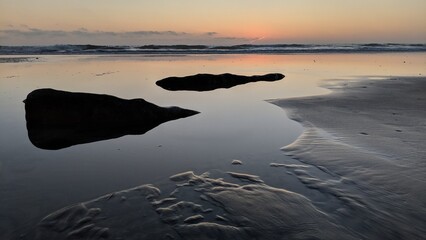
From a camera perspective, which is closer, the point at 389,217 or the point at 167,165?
the point at 389,217

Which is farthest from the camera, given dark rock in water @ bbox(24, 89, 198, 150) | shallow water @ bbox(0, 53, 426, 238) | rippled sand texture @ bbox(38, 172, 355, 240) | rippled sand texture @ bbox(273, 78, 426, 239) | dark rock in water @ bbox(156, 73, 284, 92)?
dark rock in water @ bbox(156, 73, 284, 92)

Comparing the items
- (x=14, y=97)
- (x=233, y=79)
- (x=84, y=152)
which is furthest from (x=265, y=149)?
(x=233, y=79)

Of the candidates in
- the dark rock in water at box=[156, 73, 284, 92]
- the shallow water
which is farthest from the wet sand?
the dark rock in water at box=[156, 73, 284, 92]

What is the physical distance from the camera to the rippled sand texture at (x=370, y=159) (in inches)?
137

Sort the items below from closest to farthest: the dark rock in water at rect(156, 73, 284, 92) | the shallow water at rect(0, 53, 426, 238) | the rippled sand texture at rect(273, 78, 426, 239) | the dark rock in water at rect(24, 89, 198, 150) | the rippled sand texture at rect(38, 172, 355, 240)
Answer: the rippled sand texture at rect(38, 172, 355, 240)
the rippled sand texture at rect(273, 78, 426, 239)
the shallow water at rect(0, 53, 426, 238)
the dark rock in water at rect(24, 89, 198, 150)
the dark rock in water at rect(156, 73, 284, 92)

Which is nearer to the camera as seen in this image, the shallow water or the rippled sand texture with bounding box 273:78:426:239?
the rippled sand texture with bounding box 273:78:426:239

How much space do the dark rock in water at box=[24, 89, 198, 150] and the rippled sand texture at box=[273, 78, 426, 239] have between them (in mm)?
3656

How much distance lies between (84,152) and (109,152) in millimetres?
426

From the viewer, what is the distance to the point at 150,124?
7898mm

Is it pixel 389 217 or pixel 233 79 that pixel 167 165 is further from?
pixel 233 79

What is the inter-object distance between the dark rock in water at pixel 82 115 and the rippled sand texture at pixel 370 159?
144 inches

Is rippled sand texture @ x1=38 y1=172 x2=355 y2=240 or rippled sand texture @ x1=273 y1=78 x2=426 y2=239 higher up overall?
rippled sand texture @ x1=38 y1=172 x2=355 y2=240

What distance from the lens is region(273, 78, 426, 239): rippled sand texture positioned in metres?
3.49

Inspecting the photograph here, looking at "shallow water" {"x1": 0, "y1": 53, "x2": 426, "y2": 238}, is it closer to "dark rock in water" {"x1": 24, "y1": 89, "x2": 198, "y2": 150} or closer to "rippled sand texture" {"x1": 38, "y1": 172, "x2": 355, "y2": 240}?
"rippled sand texture" {"x1": 38, "y1": 172, "x2": 355, "y2": 240}
